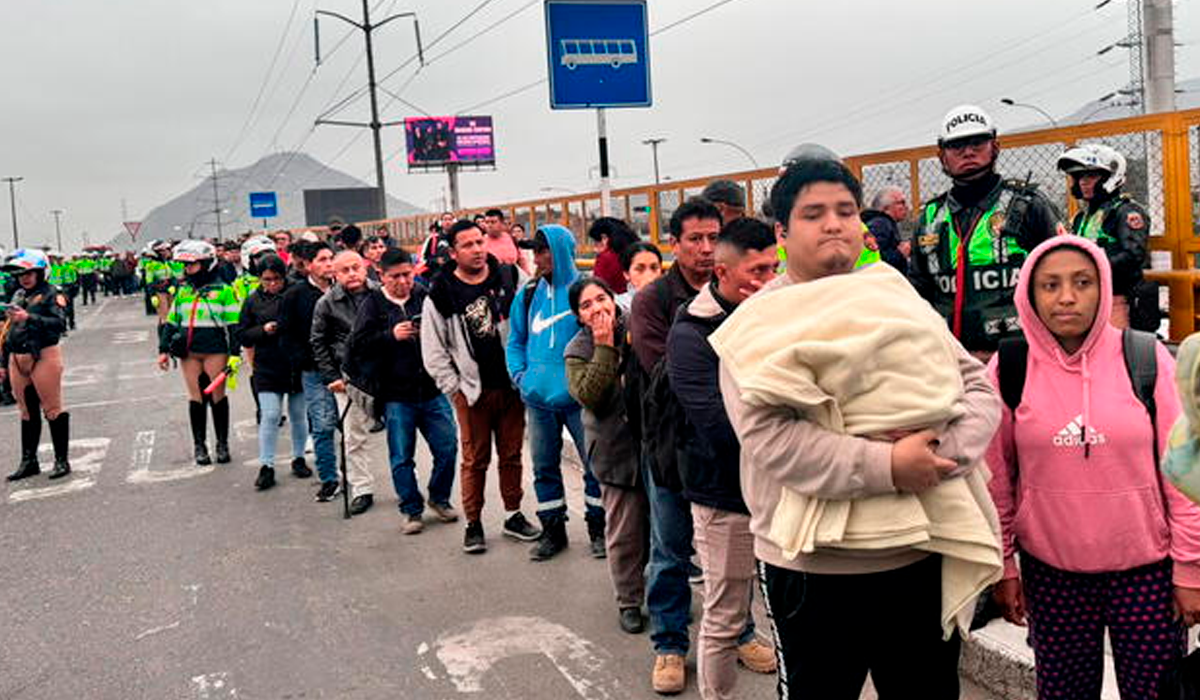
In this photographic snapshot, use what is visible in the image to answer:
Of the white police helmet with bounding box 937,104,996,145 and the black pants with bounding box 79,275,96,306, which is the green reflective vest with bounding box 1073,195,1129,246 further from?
the black pants with bounding box 79,275,96,306

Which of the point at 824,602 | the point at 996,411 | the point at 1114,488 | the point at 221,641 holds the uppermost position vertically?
the point at 996,411

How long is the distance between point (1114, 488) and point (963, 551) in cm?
67

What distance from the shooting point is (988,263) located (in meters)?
4.12

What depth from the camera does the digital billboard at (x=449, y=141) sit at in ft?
209

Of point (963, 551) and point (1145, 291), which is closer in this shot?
point (963, 551)

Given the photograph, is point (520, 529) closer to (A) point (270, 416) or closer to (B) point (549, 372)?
(B) point (549, 372)

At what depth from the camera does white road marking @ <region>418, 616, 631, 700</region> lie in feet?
13.9

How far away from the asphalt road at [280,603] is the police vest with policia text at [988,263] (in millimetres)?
1734

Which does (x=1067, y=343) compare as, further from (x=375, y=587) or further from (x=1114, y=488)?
(x=375, y=587)

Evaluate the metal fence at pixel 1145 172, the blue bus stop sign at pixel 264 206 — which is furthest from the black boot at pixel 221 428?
the blue bus stop sign at pixel 264 206

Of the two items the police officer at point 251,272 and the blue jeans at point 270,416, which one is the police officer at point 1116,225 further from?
the police officer at point 251,272

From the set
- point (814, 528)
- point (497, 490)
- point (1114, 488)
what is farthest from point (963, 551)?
point (497, 490)

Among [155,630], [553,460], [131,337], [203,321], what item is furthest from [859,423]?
[131,337]

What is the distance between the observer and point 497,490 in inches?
300
